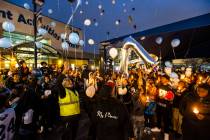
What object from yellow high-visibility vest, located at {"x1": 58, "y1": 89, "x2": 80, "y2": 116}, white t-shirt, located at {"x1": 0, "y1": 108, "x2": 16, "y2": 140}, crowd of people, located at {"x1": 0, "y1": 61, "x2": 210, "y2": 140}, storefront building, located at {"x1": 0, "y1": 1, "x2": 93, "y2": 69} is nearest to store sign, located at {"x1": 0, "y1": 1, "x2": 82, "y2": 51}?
storefront building, located at {"x1": 0, "y1": 1, "x2": 93, "y2": 69}

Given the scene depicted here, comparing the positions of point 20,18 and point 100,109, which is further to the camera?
point 20,18

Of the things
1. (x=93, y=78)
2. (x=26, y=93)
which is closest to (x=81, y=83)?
(x=93, y=78)

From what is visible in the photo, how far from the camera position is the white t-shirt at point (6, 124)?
352 cm

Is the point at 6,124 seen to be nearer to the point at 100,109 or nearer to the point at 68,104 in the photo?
the point at 100,109

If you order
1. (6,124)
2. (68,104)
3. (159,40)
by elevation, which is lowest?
(68,104)

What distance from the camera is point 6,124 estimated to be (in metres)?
3.58

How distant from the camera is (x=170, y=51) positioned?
20.8m

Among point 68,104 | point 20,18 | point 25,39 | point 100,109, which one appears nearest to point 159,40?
point 68,104

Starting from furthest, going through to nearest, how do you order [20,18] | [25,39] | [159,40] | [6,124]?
[25,39] < [20,18] < [159,40] < [6,124]

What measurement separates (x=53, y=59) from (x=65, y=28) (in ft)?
28.3

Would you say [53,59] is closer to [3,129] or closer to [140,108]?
[140,108]

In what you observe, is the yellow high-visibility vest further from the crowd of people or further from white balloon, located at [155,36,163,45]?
white balloon, located at [155,36,163,45]

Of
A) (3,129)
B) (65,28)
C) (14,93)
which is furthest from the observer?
(65,28)

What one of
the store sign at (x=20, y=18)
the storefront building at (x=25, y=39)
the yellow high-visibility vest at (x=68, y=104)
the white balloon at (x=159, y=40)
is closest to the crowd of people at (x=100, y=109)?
the yellow high-visibility vest at (x=68, y=104)
